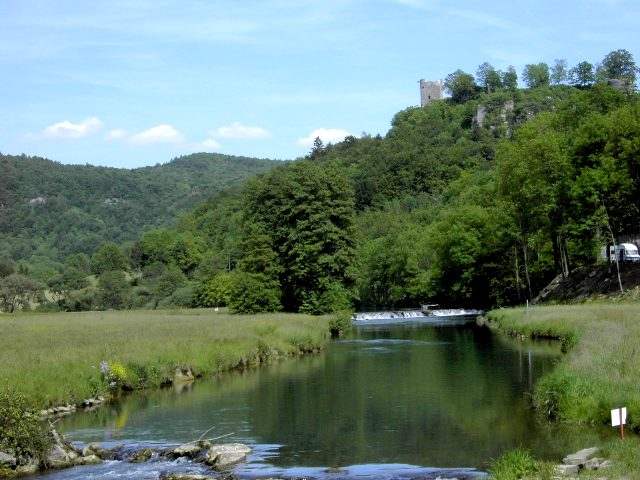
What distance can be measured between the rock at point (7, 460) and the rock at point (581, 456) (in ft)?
44.6

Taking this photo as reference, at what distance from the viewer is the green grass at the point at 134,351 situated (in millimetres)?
31594

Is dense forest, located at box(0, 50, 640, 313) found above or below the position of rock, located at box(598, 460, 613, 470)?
above

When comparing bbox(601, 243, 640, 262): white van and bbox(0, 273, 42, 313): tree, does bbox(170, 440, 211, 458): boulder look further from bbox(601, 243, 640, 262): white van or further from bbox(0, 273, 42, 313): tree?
bbox(0, 273, 42, 313): tree

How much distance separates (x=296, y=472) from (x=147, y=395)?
15.4 m

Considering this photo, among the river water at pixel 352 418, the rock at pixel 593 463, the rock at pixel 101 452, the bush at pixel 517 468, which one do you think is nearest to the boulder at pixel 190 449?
the river water at pixel 352 418

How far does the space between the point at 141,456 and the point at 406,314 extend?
238 ft

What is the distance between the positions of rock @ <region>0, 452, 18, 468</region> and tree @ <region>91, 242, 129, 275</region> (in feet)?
507

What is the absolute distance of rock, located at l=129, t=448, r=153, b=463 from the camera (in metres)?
22.3

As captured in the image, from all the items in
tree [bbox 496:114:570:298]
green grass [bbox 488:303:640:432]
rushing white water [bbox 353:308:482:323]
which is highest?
tree [bbox 496:114:570:298]

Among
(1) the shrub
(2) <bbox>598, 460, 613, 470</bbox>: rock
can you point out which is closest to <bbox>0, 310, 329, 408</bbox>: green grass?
(1) the shrub

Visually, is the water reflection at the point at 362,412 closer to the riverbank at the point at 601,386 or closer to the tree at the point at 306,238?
the riverbank at the point at 601,386

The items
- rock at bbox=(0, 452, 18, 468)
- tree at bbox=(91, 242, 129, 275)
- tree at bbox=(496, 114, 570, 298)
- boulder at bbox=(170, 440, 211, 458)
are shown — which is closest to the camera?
rock at bbox=(0, 452, 18, 468)

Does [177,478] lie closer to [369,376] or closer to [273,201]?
[369,376]

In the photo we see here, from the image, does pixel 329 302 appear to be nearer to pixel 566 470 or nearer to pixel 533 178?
pixel 533 178
